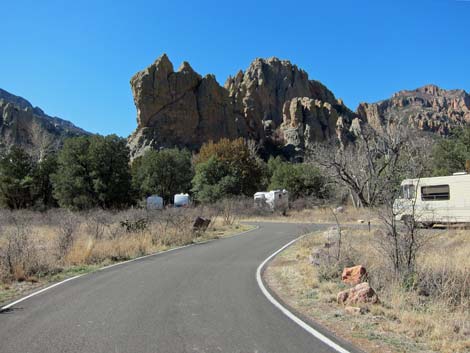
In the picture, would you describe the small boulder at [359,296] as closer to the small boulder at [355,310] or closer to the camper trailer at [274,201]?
the small boulder at [355,310]

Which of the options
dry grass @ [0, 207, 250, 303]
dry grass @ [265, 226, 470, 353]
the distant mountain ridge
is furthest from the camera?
the distant mountain ridge

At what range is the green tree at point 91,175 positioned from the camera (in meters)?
40.8

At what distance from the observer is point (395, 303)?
7105 millimetres

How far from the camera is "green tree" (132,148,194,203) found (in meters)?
57.7

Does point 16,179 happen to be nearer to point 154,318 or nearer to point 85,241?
point 85,241

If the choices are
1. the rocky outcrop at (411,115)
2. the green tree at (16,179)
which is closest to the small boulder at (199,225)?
the rocky outcrop at (411,115)

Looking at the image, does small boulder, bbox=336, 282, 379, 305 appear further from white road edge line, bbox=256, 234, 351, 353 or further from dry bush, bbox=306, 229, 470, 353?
white road edge line, bbox=256, 234, 351, 353

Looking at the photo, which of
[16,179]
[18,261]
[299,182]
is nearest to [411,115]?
[299,182]

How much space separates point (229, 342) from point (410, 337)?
2.41m

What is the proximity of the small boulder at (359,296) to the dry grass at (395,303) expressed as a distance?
178 millimetres

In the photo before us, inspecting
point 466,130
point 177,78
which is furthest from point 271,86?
point 466,130

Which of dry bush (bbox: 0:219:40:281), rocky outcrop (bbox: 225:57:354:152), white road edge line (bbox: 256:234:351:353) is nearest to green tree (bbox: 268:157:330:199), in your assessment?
dry bush (bbox: 0:219:40:281)

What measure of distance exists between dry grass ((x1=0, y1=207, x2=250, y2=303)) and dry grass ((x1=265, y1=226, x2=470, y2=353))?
5977 millimetres

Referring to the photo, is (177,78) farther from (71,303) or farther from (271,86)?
(71,303)
